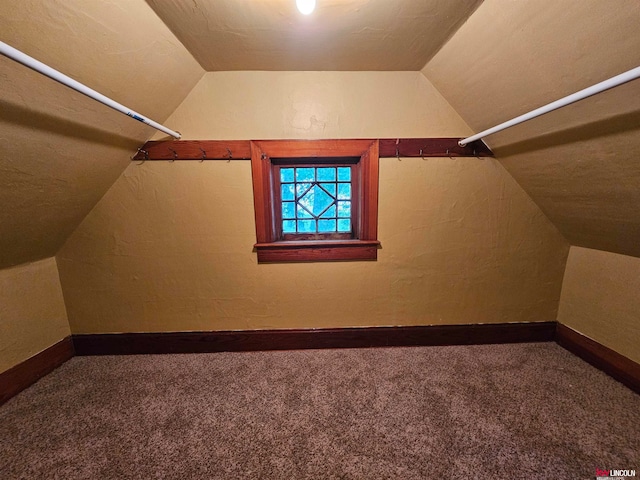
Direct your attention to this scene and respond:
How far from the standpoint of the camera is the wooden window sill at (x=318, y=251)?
1618 millimetres

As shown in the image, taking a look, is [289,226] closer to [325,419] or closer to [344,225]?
[344,225]

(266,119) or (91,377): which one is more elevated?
(266,119)

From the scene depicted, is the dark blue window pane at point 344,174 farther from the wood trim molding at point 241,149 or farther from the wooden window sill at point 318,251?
the wooden window sill at point 318,251

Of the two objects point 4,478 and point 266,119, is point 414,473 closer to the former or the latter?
point 4,478

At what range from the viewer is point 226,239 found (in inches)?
63.6

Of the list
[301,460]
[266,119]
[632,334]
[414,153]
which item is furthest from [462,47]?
[301,460]

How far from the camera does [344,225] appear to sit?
1791mm

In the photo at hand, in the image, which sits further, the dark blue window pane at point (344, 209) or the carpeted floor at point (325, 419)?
the dark blue window pane at point (344, 209)

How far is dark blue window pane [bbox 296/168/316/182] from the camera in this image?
5.52 feet

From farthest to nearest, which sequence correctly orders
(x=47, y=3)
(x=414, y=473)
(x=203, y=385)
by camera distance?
(x=203, y=385) → (x=414, y=473) → (x=47, y=3)

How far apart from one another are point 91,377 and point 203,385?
2.48 ft

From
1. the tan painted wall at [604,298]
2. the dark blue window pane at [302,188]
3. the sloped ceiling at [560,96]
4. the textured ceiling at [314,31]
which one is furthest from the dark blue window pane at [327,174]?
the tan painted wall at [604,298]

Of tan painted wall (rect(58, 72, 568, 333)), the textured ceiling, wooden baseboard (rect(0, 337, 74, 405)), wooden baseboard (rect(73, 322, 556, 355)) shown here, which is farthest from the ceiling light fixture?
wooden baseboard (rect(0, 337, 74, 405))

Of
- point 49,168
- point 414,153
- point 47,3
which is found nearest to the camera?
point 47,3
